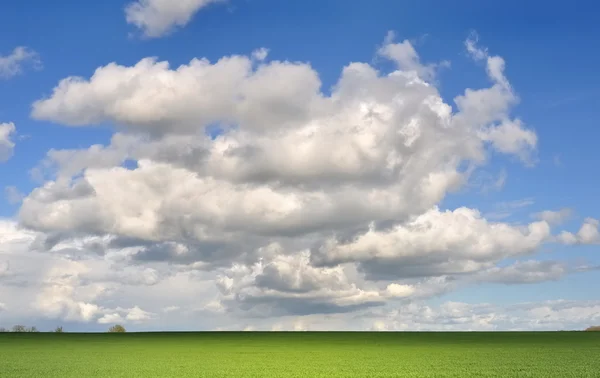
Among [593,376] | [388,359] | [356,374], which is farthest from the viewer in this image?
[388,359]

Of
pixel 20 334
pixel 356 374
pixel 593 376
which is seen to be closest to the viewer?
pixel 593 376

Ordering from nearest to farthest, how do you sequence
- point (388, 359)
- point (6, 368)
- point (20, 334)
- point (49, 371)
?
point (49, 371), point (6, 368), point (388, 359), point (20, 334)

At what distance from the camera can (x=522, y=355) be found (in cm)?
4403

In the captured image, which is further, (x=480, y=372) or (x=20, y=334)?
(x=20, y=334)

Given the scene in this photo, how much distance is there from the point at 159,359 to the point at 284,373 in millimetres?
14633

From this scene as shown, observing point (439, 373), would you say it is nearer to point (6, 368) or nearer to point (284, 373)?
point (284, 373)

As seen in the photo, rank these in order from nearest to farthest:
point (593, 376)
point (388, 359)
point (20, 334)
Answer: point (593, 376), point (388, 359), point (20, 334)

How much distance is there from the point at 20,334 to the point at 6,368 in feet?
213

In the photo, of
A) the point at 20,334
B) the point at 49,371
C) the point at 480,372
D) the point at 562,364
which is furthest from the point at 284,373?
the point at 20,334

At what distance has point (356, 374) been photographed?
1228 inches

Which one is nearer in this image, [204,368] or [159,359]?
[204,368]

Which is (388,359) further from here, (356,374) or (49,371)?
(49,371)

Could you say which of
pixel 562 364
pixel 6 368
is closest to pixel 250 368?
pixel 6 368

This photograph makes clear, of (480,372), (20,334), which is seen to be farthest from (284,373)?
(20,334)
